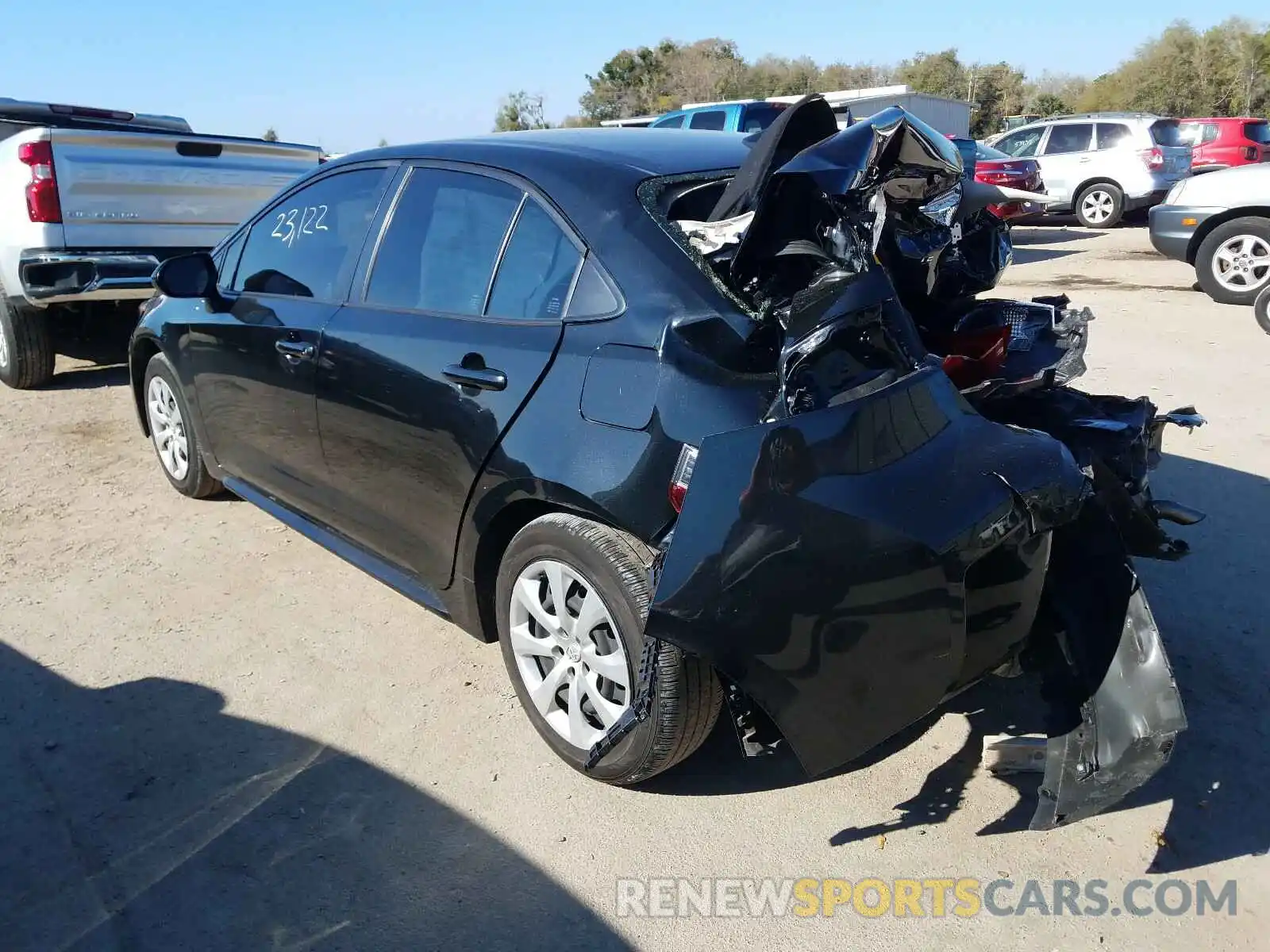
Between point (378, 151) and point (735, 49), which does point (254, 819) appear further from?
point (735, 49)

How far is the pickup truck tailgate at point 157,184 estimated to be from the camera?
6.52 m

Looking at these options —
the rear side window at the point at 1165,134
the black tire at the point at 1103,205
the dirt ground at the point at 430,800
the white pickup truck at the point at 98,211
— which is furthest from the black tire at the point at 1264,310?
the black tire at the point at 1103,205

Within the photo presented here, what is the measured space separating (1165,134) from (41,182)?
16.4 m

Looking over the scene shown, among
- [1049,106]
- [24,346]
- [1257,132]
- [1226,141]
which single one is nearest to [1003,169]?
[1226,141]

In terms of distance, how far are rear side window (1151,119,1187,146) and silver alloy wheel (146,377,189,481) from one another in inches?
640

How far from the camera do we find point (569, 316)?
9.22ft

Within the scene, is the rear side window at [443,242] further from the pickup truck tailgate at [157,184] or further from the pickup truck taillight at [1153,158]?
the pickup truck taillight at [1153,158]

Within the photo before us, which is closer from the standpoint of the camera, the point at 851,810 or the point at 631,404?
the point at 631,404

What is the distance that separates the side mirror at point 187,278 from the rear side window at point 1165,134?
1632 centimetres

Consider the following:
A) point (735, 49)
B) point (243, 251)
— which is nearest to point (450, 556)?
point (243, 251)

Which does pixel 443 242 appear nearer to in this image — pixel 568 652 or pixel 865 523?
pixel 568 652

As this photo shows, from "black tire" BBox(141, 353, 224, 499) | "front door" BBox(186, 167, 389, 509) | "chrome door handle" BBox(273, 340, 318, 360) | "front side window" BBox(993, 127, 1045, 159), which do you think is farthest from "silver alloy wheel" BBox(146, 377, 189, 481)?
"front side window" BBox(993, 127, 1045, 159)

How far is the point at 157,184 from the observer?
22.5 ft

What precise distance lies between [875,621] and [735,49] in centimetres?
6152
